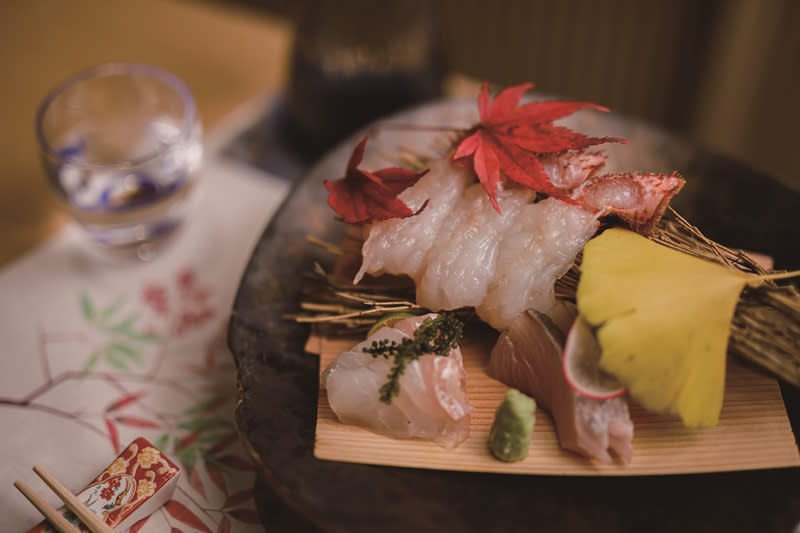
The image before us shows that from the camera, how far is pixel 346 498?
0.96 m

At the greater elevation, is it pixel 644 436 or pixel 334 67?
pixel 334 67

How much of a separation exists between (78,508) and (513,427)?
0.64 m

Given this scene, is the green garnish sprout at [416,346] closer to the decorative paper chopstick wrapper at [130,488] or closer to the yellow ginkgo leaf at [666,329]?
the yellow ginkgo leaf at [666,329]

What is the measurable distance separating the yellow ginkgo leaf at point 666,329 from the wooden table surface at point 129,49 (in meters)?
1.32

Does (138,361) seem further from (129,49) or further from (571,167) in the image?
(129,49)

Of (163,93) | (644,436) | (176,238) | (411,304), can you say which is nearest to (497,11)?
(163,93)

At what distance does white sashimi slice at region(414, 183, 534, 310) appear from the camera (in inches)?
43.0

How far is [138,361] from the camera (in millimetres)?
1374

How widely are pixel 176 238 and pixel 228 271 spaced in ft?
0.54

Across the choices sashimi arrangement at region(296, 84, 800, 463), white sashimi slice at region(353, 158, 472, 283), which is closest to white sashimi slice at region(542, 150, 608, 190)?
sashimi arrangement at region(296, 84, 800, 463)

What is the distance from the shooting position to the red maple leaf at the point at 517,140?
115cm

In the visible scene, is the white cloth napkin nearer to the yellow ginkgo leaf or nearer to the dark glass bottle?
the dark glass bottle

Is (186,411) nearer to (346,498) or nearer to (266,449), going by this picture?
(266,449)

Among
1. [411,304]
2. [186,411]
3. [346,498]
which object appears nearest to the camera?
[346,498]
